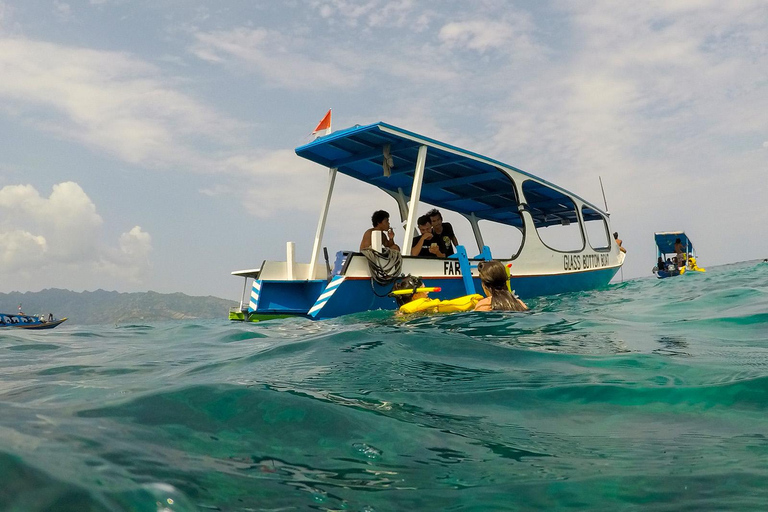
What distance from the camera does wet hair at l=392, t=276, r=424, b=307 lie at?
6.63 meters

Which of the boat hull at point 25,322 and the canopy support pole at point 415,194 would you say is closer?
the canopy support pole at point 415,194

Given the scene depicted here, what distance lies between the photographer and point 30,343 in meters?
5.27

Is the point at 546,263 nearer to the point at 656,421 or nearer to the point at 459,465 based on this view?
the point at 656,421

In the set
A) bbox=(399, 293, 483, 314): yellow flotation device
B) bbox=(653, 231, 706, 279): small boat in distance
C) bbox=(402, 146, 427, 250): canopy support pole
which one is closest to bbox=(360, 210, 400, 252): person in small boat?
bbox=(402, 146, 427, 250): canopy support pole

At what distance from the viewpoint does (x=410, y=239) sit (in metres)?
7.73

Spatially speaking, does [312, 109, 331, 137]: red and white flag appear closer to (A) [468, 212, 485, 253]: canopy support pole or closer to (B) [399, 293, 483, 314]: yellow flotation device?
(B) [399, 293, 483, 314]: yellow flotation device

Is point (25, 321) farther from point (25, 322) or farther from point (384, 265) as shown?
point (384, 265)

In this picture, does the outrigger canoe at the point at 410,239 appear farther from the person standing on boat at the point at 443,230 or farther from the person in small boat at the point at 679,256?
the person in small boat at the point at 679,256

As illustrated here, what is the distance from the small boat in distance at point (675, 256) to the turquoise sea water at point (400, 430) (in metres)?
17.4

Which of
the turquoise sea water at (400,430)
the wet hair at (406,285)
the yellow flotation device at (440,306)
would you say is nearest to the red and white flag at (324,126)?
the wet hair at (406,285)

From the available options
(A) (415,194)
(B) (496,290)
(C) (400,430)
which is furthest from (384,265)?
(C) (400,430)

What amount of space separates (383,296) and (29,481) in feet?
20.6

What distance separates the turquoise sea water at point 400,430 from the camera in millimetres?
1204

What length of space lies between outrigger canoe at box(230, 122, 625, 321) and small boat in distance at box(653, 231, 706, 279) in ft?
27.1
